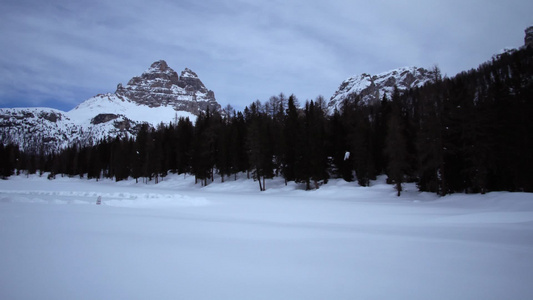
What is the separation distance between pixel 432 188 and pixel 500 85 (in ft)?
43.1

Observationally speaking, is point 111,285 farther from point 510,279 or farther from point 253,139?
point 253,139

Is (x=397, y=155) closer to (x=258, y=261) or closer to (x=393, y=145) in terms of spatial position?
(x=393, y=145)

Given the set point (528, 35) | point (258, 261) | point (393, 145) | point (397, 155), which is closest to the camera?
point (258, 261)

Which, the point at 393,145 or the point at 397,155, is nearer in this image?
the point at 397,155

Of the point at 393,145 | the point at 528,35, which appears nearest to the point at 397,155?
the point at 393,145

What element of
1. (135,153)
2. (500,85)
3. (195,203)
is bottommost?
(195,203)

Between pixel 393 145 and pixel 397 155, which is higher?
pixel 393 145

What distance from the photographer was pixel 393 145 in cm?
3092

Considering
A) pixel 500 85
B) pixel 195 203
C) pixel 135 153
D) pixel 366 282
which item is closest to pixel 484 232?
pixel 366 282

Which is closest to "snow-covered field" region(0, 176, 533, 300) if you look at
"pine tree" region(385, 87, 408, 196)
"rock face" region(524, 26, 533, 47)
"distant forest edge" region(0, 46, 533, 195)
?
"distant forest edge" region(0, 46, 533, 195)

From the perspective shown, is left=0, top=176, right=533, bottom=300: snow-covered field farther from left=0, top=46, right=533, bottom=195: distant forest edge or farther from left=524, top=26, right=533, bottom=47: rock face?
left=524, top=26, right=533, bottom=47: rock face

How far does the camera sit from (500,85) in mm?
27828

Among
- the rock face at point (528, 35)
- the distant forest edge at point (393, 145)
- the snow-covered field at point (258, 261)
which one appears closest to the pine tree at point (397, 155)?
the distant forest edge at point (393, 145)

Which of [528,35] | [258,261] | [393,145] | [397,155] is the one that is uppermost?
[528,35]
